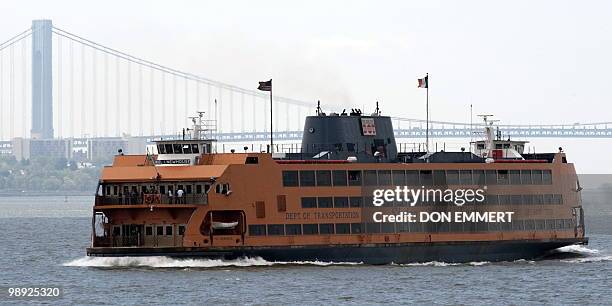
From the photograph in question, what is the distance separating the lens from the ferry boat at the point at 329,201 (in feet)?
186

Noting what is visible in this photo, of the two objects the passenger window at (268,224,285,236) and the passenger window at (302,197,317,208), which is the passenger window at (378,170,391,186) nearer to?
the passenger window at (302,197,317,208)

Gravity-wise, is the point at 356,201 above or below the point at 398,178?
below

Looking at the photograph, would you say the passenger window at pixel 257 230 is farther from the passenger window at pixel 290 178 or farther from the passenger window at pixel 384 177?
the passenger window at pixel 384 177

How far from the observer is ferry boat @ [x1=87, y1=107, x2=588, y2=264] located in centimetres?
5678

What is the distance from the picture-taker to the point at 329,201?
5912 cm

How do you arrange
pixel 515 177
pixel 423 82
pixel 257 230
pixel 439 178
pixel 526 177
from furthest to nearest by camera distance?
pixel 423 82
pixel 526 177
pixel 515 177
pixel 439 178
pixel 257 230

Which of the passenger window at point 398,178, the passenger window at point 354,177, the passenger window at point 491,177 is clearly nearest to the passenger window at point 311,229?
the passenger window at point 354,177

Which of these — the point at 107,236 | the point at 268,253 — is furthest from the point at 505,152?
the point at 107,236

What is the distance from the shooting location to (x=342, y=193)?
2340 inches

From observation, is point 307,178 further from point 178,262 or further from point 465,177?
point 465,177

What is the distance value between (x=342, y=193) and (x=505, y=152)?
975cm

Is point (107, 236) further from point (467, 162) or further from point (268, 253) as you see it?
point (467, 162)

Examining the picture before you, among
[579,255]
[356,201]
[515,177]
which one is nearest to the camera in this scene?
[356,201]

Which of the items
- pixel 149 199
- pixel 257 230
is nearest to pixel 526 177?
pixel 257 230
